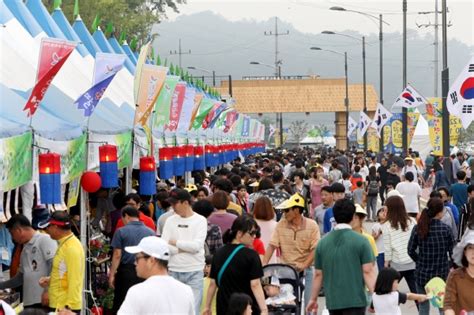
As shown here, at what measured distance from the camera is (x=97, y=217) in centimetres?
1645

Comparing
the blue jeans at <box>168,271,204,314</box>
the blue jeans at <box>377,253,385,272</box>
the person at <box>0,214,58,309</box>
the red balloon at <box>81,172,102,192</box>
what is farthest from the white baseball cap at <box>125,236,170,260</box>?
the blue jeans at <box>377,253,385,272</box>

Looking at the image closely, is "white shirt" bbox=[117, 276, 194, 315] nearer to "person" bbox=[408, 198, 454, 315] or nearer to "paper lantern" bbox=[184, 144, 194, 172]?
"person" bbox=[408, 198, 454, 315]

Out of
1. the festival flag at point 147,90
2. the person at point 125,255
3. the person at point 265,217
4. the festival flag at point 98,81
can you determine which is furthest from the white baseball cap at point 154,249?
the festival flag at point 147,90

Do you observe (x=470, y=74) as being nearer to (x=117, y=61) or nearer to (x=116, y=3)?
(x=117, y=61)

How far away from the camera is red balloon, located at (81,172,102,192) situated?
12.9 metres

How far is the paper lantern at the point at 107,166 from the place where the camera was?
538 inches

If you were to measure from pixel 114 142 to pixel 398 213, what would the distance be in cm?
385

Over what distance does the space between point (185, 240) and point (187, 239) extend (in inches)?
1.5

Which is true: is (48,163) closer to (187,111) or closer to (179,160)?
(179,160)

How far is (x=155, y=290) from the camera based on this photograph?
727 cm

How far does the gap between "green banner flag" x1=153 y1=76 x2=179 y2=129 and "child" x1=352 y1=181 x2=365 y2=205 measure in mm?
6950

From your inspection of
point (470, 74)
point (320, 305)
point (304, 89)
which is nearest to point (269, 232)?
point (320, 305)

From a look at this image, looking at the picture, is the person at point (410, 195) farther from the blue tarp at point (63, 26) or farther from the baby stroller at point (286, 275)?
the baby stroller at point (286, 275)

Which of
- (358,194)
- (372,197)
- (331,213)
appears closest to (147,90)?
(331,213)
